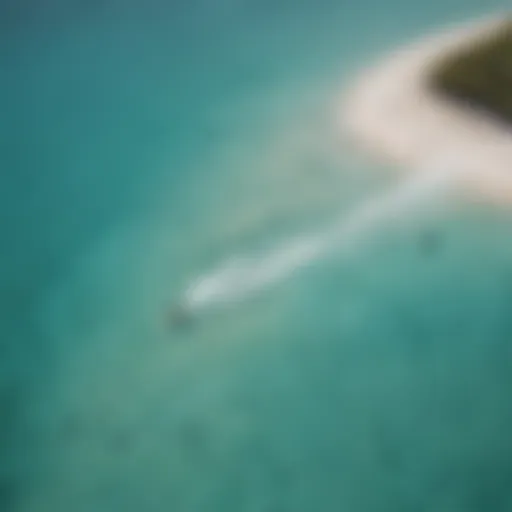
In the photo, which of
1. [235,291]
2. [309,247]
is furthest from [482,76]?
[235,291]

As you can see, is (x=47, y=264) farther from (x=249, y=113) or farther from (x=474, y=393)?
(x=474, y=393)

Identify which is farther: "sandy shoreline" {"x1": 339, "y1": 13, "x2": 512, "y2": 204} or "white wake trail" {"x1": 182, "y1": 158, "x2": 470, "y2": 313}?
"sandy shoreline" {"x1": 339, "y1": 13, "x2": 512, "y2": 204}

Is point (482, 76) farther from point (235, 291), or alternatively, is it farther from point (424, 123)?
point (235, 291)

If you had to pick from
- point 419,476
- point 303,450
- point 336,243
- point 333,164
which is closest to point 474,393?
point 419,476

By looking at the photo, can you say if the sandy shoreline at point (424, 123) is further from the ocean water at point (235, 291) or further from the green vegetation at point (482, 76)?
the ocean water at point (235, 291)

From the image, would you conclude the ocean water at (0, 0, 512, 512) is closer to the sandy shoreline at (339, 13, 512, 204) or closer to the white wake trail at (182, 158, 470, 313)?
the white wake trail at (182, 158, 470, 313)

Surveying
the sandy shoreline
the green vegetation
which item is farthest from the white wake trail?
the green vegetation

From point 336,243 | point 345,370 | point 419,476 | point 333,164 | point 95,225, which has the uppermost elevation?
point 95,225
